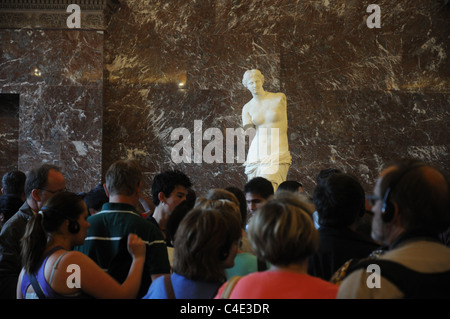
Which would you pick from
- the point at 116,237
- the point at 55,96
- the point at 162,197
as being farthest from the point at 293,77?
the point at 116,237

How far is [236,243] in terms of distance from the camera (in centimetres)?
238

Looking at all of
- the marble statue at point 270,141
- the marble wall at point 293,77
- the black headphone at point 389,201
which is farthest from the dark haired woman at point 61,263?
the marble wall at point 293,77

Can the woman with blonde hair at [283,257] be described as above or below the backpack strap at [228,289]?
above

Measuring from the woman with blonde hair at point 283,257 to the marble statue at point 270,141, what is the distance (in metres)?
5.83

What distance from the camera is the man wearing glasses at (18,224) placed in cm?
346

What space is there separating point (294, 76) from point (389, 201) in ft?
28.9

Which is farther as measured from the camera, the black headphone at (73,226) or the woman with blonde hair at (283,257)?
the black headphone at (73,226)

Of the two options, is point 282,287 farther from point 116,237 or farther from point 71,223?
point 116,237

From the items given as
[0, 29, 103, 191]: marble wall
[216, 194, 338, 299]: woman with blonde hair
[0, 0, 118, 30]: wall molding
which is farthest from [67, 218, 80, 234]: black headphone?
[0, 0, 118, 30]: wall molding

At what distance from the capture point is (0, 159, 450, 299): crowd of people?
A: 1847 mm

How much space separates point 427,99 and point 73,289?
930 cm

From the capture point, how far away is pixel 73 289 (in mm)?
2559

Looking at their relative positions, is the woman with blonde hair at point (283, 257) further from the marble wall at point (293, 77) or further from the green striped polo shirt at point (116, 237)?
the marble wall at point (293, 77)
